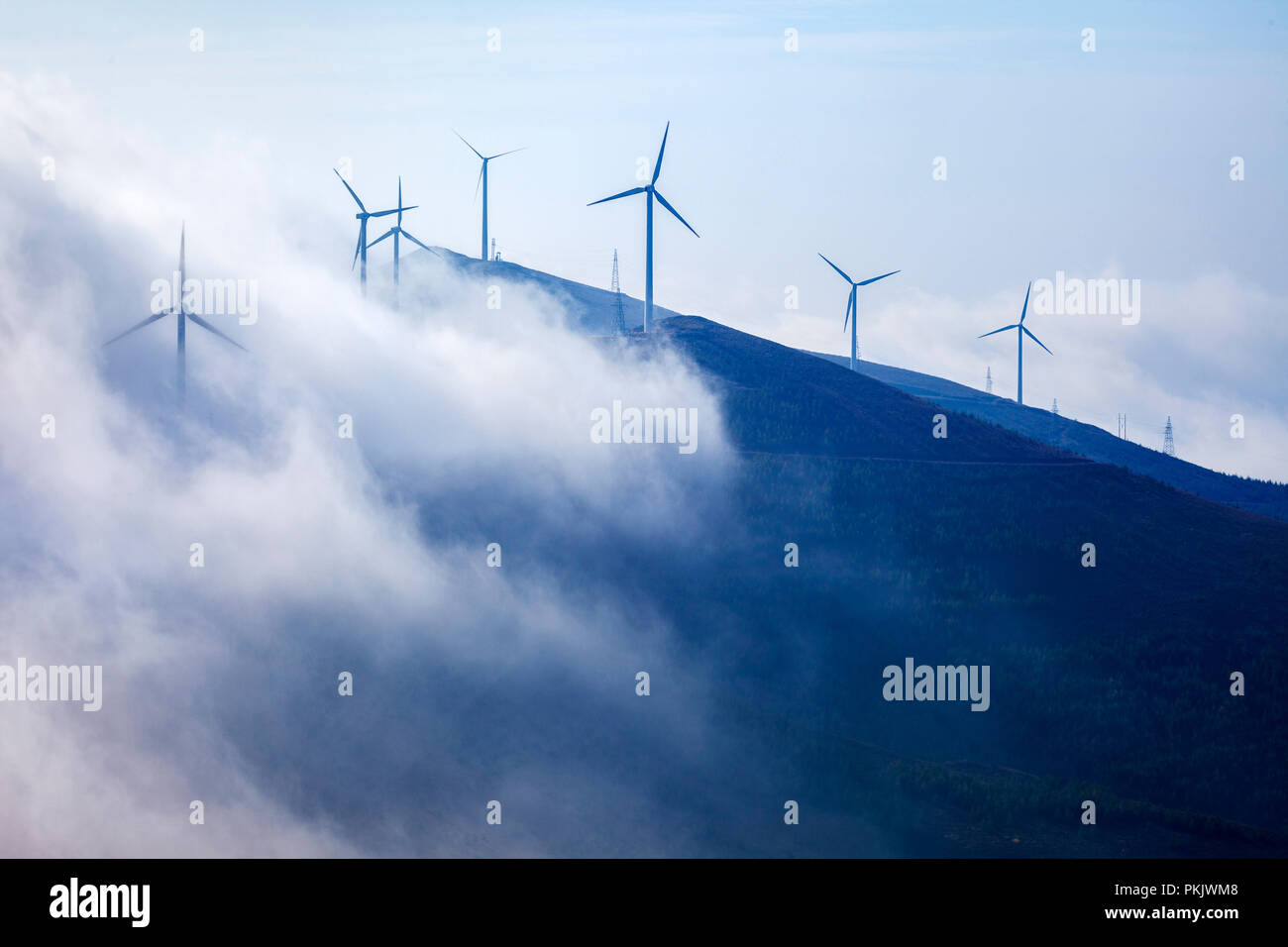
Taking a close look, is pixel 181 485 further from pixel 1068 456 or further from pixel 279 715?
pixel 1068 456

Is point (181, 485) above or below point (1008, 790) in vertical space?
above

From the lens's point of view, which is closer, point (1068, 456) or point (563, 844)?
point (563, 844)

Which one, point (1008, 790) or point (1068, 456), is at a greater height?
point (1068, 456)

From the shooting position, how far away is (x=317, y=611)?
122m

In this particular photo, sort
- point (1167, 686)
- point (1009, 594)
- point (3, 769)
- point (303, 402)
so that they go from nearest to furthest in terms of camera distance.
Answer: point (3, 769) → point (1167, 686) → point (1009, 594) → point (303, 402)

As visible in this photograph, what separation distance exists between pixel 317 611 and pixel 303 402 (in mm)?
44266

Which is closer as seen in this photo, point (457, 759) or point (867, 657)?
point (457, 759)

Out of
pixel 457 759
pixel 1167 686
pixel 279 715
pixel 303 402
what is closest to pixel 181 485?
pixel 303 402

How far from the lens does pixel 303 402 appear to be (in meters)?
160
